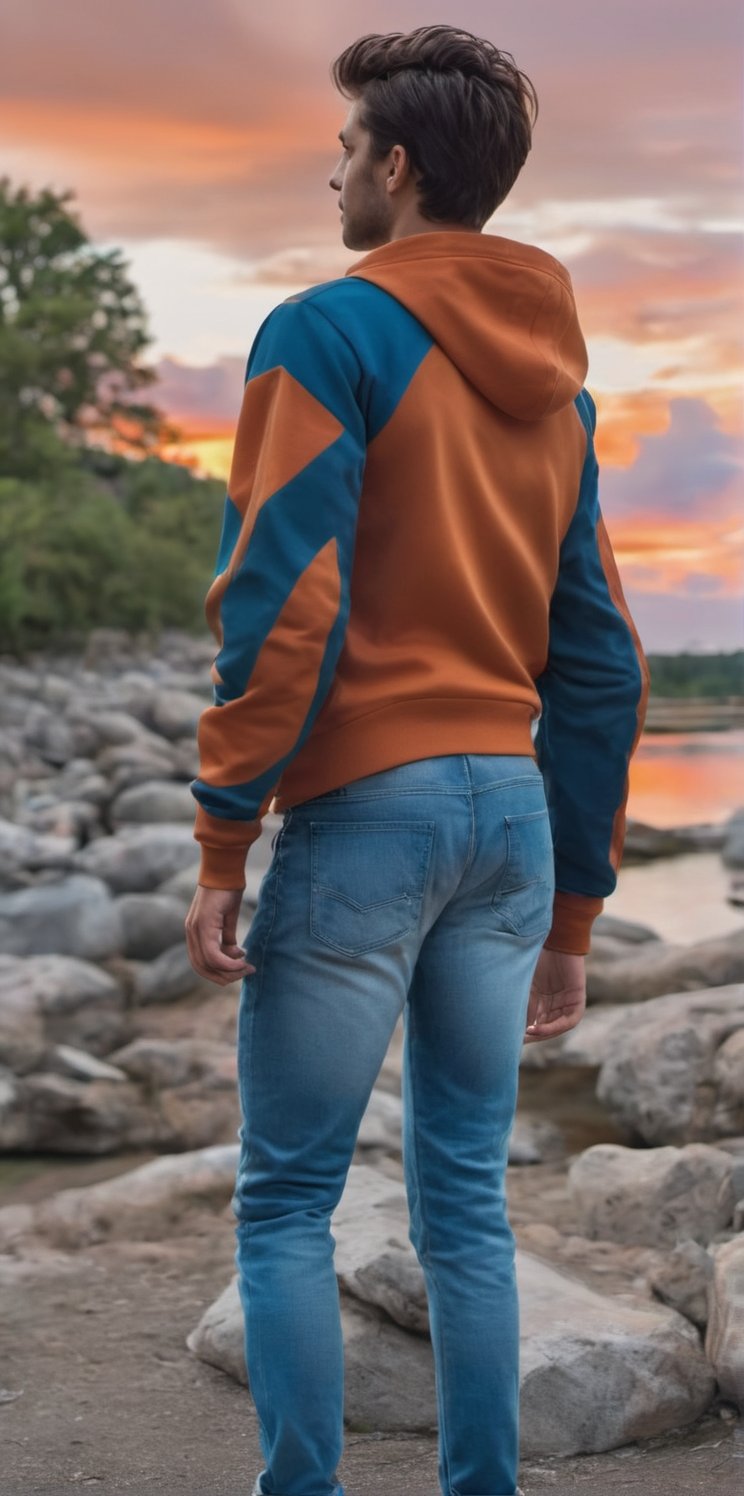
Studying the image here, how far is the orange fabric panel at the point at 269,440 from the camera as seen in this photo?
1553mm

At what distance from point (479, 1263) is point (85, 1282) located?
1.42 meters

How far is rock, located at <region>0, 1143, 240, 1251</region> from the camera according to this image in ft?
10.5

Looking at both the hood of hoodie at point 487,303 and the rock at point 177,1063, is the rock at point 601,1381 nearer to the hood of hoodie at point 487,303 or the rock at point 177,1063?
the hood of hoodie at point 487,303

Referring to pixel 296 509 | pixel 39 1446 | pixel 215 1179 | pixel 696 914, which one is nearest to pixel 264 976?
pixel 296 509

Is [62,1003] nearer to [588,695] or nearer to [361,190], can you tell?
[588,695]

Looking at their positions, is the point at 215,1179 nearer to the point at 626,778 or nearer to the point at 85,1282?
the point at 85,1282

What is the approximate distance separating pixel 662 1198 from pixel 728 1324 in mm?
631

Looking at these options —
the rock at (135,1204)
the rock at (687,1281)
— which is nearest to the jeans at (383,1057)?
the rock at (687,1281)

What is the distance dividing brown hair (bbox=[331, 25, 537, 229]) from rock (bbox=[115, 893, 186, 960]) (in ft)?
14.3

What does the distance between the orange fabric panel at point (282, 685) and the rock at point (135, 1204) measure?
6.14 ft

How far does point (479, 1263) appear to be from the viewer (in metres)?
1.72

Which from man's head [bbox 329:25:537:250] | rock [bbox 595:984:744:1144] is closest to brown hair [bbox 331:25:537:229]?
man's head [bbox 329:25:537:250]

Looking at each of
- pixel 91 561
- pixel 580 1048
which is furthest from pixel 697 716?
pixel 580 1048

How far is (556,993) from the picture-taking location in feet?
6.63
